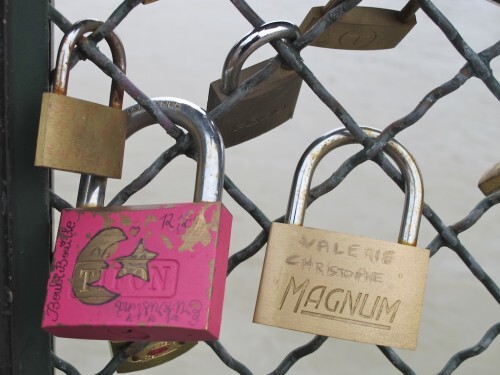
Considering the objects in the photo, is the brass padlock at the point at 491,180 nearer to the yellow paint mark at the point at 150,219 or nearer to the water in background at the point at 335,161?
the yellow paint mark at the point at 150,219

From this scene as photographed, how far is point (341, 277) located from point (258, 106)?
15 centimetres

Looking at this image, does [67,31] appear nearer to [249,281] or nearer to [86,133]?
[86,133]

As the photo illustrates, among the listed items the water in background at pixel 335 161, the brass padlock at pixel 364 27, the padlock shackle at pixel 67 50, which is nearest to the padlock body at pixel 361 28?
the brass padlock at pixel 364 27

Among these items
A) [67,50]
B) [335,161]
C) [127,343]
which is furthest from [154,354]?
[335,161]

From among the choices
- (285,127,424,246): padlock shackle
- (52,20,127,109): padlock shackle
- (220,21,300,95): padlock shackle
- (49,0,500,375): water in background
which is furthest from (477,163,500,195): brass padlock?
(49,0,500,375): water in background

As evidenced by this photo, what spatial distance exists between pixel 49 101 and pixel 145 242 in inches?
4.6

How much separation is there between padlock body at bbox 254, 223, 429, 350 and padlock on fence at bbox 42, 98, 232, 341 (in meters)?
0.07

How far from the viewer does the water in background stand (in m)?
1.51

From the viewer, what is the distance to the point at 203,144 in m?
0.58

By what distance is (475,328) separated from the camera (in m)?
1.61

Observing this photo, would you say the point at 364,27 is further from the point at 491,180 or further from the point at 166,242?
the point at 166,242

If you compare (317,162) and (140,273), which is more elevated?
(317,162)

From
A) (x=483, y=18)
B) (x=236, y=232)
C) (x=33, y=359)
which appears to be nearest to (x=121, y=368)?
(x=33, y=359)

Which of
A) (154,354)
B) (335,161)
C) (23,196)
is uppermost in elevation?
(335,161)
